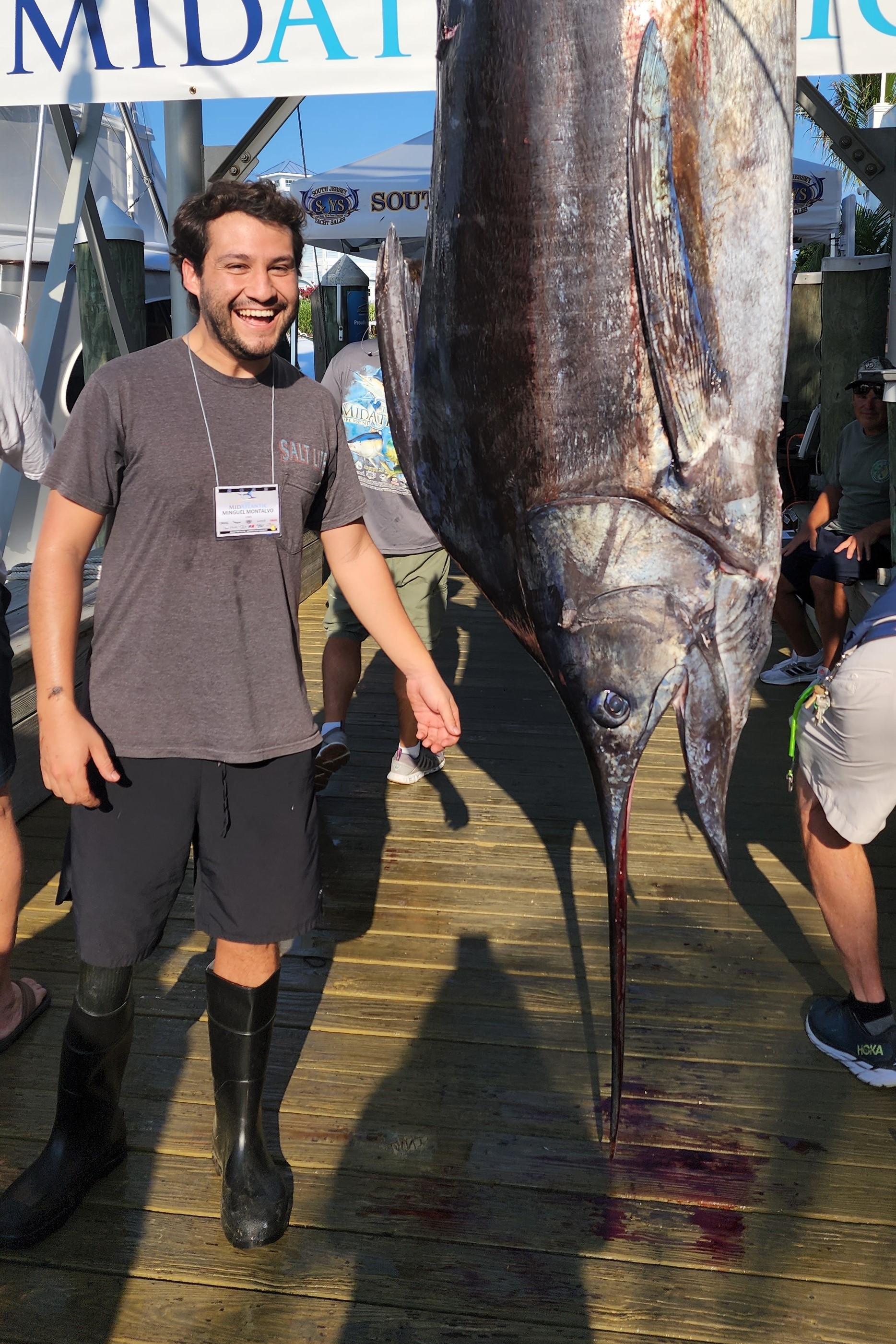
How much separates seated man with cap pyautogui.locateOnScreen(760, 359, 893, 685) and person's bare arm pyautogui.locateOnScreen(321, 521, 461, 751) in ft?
9.45

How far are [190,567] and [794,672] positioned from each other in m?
3.83

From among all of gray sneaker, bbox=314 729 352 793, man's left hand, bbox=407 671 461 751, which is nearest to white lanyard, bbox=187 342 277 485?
man's left hand, bbox=407 671 461 751

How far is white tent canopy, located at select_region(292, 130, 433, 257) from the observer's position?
888cm

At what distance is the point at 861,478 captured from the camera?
4.66 meters

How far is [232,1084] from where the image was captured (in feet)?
6.30

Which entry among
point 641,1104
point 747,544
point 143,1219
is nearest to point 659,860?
point 641,1104

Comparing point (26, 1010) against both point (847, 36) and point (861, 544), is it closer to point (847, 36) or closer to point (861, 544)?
point (847, 36)

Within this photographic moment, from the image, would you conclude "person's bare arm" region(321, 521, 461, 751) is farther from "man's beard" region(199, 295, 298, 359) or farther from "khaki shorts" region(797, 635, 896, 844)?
"khaki shorts" region(797, 635, 896, 844)

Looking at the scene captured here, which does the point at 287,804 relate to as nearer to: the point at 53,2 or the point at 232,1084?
the point at 232,1084

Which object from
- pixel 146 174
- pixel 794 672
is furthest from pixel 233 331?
pixel 146 174

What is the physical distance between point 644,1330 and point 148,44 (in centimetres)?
278

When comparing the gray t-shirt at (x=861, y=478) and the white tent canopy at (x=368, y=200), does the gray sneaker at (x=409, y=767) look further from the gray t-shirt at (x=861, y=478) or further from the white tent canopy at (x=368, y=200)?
the white tent canopy at (x=368, y=200)

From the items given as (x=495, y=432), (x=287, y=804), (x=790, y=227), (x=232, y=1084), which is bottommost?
(x=232, y=1084)

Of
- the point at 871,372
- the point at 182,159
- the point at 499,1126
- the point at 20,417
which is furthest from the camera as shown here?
the point at 871,372
